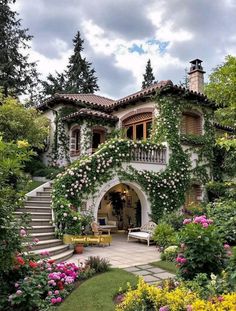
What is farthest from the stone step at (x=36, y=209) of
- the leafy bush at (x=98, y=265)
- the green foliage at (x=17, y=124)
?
the leafy bush at (x=98, y=265)

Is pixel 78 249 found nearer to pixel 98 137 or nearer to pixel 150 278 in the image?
pixel 150 278

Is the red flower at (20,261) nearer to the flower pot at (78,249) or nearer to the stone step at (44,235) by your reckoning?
the stone step at (44,235)

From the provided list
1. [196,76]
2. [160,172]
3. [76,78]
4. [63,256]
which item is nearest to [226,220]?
[160,172]

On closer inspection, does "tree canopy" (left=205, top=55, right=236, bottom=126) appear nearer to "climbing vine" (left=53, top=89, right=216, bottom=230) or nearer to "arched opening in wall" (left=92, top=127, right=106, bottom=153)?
"climbing vine" (left=53, top=89, right=216, bottom=230)

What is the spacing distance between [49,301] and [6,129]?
1059cm

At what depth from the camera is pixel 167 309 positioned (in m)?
3.68

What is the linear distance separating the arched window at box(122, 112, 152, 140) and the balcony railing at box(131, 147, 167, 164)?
1699 millimetres

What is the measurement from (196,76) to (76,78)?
18.3 metres

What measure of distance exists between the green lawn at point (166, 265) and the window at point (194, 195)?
22.5 ft

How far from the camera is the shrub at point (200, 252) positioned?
548cm

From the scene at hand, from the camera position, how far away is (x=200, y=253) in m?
5.51

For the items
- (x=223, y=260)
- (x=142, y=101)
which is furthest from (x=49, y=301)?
(x=142, y=101)

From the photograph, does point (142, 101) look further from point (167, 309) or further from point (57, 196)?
point (167, 309)

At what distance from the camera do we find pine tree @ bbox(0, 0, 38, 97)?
914 inches
